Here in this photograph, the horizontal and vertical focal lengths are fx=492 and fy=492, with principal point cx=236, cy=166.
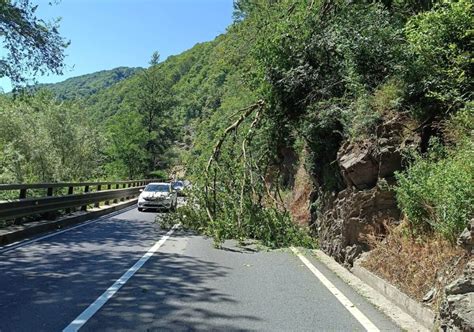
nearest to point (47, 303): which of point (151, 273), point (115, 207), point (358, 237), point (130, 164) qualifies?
point (151, 273)

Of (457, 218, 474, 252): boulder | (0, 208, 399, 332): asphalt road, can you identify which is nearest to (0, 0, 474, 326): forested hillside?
(457, 218, 474, 252): boulder

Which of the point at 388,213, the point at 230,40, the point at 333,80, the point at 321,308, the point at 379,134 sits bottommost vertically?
the point at 321,308

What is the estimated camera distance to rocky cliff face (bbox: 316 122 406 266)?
9.52 meters

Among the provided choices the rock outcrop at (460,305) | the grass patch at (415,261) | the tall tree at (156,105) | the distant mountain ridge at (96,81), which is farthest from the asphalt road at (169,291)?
the distant mountain ridge at (96,81)

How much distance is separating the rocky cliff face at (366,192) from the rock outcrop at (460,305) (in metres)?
4.15

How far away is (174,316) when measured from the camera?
5.93 metres

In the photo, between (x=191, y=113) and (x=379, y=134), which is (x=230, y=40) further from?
(x=191, y=113)

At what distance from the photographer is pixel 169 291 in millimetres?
7277

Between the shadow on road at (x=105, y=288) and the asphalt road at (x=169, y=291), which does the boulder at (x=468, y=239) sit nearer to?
the asphalt road at (x=169, y=291)

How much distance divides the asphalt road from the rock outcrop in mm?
840

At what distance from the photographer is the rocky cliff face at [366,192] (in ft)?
31.2

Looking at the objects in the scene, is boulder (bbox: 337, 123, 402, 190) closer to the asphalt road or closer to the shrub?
the shrub

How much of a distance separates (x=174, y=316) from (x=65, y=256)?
16.7ft

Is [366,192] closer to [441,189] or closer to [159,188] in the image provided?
[441,189]
